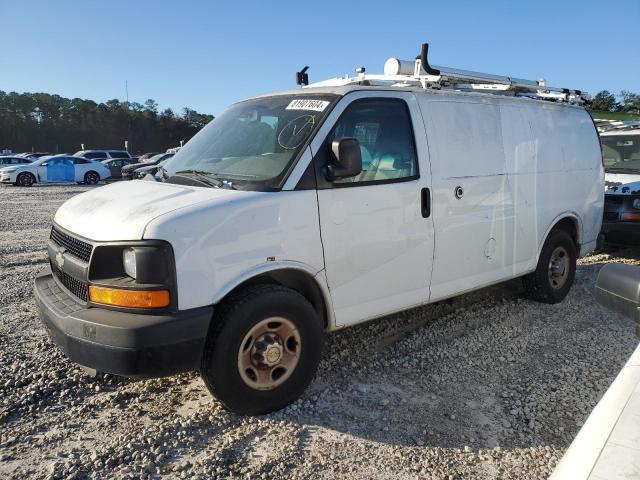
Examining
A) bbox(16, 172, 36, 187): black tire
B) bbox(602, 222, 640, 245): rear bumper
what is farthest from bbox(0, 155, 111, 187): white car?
bbox(602, 222, 640, 245): rear bumper

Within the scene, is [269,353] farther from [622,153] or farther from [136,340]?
[622,153]

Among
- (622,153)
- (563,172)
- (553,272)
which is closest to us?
(563,172)

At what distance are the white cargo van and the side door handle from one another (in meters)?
0.02

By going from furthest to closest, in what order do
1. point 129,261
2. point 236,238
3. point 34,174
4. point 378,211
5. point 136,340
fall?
point 34,174 → point 378,211 → point 236,238 → point 129,261 → point 136,340

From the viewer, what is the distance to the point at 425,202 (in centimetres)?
400

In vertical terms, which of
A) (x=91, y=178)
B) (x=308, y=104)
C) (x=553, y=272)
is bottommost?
(x=553, y=272)

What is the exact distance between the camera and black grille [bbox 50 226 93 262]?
310 cm

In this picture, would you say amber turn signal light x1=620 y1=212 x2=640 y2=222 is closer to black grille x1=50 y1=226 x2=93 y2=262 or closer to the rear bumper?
the rear bumper

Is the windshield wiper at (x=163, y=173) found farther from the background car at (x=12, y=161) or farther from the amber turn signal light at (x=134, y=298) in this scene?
the background car at (x=12, y=161)

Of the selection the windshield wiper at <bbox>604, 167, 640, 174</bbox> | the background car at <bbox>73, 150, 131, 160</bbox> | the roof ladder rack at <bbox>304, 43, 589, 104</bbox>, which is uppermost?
the background car at <bbox>73, 150, 131, 160</bbox>

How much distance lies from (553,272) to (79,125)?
85646 mm

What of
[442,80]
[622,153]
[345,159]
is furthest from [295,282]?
[622,153]

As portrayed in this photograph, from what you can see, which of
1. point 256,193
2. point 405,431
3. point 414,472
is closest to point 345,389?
point 405,431

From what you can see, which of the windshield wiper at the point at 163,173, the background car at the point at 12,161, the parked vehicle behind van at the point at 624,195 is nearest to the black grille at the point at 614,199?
the parked vehicle behind van at the point at 624,195
